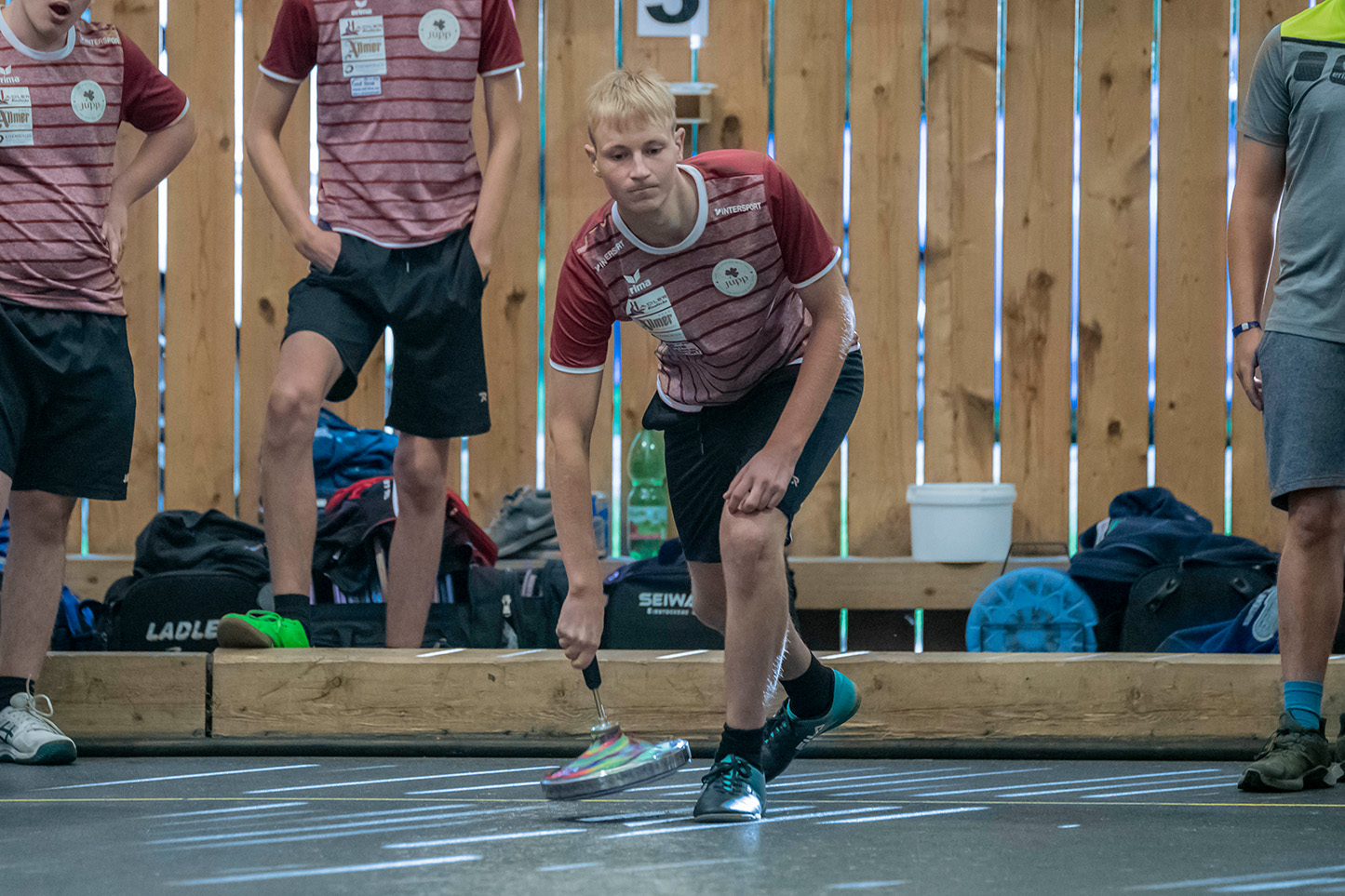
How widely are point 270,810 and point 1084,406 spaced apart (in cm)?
270

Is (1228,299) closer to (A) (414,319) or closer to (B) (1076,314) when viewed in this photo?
(B) (1076,314)

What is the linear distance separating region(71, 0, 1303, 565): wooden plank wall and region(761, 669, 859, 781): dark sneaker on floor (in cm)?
170

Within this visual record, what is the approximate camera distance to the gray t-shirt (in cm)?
225

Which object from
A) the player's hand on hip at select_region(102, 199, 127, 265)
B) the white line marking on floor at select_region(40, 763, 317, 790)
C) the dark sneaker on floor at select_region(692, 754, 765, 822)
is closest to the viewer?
the dark sneaker on floor at select_region(692, 754, 765, 822)

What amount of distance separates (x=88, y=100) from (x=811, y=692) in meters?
1.73

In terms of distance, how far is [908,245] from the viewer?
4012 mm

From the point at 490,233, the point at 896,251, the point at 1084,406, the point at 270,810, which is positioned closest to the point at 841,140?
the point at 896,251

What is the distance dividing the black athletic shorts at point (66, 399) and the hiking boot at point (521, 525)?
1268 millimetres

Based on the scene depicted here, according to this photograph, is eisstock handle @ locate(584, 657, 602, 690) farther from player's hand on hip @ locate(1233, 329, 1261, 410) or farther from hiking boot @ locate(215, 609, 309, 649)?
player's hand on hip @ locate(1233, 329, 1261, 410)

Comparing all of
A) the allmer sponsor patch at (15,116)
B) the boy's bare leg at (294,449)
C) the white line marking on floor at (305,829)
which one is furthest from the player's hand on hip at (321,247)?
the white line marking on floor at (305,829)

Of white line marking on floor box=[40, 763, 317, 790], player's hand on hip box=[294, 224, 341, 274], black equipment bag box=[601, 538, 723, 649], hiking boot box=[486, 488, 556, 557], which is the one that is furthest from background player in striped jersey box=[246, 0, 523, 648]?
hiking boot box=[486, 488, 556, 557]

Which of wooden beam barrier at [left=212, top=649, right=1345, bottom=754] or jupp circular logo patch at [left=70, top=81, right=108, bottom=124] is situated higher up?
jupp circular logo patch at [left=70, top=81, right=108, bottom=124]

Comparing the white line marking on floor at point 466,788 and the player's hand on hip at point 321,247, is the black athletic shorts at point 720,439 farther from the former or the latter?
the player's hand on hip at point 321,247

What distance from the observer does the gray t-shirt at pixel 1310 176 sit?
7.39 ft
